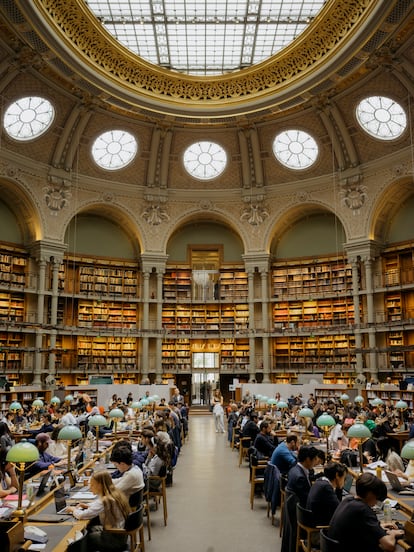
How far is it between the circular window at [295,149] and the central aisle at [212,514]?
1605 centimetres

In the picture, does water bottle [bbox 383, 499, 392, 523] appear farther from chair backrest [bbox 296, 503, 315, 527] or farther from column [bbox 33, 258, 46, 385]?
column [bbox 33, 258, 46, 385]

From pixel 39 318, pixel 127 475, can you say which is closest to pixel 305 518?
pixel 127 475

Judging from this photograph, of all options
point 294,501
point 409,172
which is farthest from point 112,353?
point 294,501

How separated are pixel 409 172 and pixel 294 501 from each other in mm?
18350

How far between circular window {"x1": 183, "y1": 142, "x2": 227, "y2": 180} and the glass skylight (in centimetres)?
412

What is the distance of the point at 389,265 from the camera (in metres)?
23.0

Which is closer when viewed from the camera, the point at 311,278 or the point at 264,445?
the point at 264,445

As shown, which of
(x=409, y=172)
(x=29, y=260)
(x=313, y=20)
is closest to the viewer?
(x=313, y=20)

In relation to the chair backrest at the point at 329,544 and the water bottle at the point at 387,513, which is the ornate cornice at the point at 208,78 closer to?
the water bottle at the point at 387,513

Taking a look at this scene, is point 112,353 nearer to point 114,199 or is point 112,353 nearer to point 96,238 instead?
point 96,238

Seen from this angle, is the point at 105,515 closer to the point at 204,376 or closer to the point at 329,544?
the point at 329,544

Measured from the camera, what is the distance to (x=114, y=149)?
80.4ft

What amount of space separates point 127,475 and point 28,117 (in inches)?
751

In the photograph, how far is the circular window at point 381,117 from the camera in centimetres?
2064
